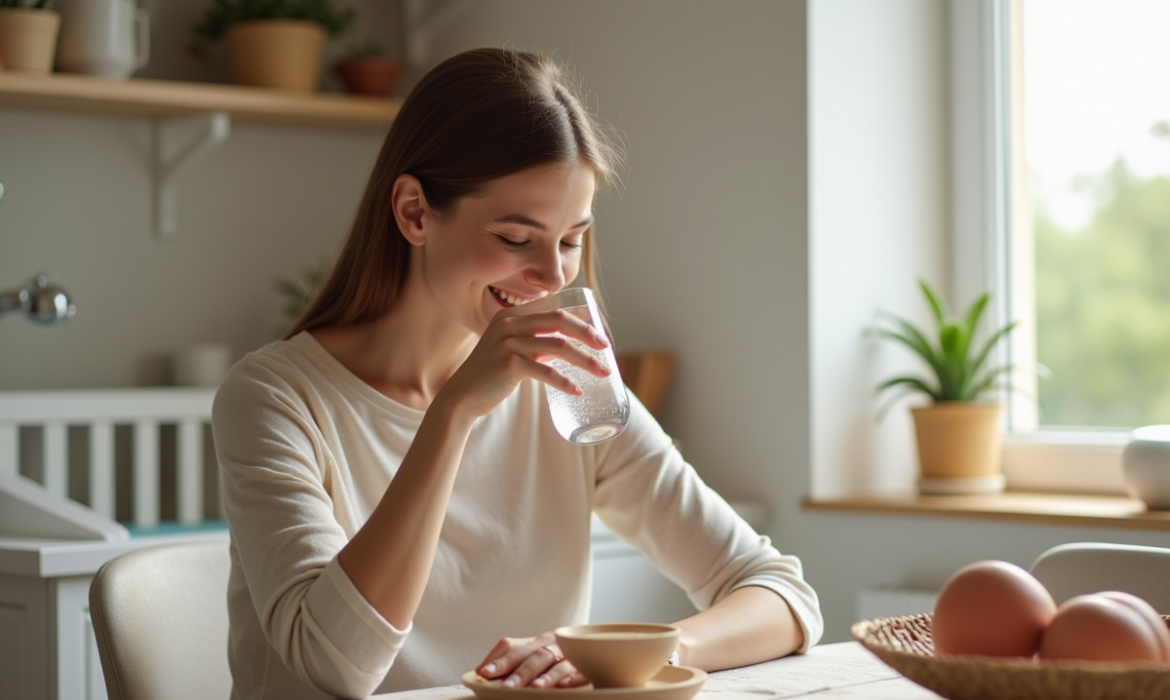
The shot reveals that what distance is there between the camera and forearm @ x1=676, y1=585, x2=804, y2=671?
1119mm

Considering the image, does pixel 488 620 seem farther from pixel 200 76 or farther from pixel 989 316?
pixel 200 76

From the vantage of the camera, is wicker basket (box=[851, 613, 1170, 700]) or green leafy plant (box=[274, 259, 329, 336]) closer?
wicker basket (box=[851, 613, 1170, 700])

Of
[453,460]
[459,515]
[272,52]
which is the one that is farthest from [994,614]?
[272,52]

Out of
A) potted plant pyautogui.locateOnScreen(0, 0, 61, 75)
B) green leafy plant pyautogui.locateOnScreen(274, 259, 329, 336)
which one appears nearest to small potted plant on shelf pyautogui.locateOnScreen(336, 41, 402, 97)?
green leafy plant pyautogui.locateOnScreen(274, 259, 329, 336)

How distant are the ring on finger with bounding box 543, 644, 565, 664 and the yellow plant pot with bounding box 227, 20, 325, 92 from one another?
72.7 inches

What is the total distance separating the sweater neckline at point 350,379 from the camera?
133 cm

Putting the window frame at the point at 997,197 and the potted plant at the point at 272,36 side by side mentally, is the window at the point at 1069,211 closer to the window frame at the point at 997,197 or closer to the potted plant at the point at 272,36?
the window frame at the point at 997,197

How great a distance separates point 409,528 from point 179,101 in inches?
64.8

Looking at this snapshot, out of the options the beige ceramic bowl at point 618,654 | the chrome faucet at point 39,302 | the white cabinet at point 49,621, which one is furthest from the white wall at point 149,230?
the beige ceramic bowl at point 618,654

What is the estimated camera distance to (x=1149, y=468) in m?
1.84

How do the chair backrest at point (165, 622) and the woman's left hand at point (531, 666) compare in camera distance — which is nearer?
the woman's left hand at point (531, 666)

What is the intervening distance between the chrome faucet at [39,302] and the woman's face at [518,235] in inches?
43.4

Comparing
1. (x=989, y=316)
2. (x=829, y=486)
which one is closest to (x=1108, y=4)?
(x=989, y=316)

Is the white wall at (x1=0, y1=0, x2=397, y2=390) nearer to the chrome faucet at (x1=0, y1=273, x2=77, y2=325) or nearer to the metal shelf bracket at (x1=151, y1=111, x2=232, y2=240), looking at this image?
the metal shelf bracket at (x1=151, y1=111, x2=232, y2=240)
